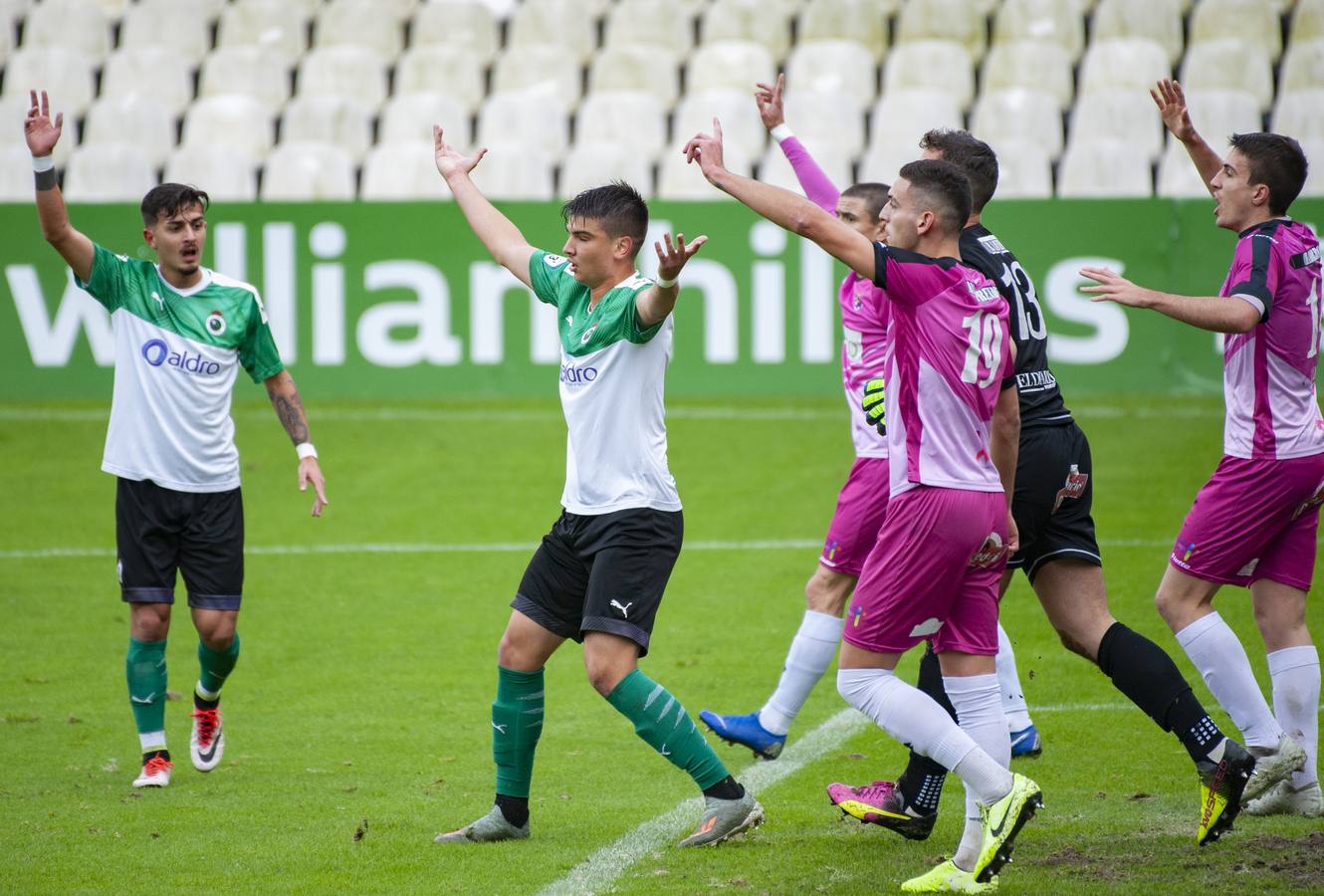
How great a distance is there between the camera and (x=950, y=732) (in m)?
4.43

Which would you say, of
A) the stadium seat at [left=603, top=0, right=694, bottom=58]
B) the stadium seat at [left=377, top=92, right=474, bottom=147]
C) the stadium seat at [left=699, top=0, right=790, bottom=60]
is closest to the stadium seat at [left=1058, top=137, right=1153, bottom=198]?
the stadium seat at [left=699, top=0, right=790, bottom=60]

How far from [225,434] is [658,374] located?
2.03 metres

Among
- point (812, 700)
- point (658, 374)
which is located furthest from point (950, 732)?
point (812, 700)

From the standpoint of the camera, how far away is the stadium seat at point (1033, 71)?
17.7 m

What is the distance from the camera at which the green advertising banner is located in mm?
14445

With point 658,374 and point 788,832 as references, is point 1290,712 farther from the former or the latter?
point 658,374

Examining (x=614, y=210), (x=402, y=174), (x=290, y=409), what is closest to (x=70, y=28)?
(x=402, y=174)

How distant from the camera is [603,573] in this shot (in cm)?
488

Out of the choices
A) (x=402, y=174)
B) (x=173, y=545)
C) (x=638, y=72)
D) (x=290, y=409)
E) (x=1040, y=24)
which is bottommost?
(x=173, y=545)

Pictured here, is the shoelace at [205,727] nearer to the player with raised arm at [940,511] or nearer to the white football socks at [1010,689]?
the player with raised arm at [940,511]

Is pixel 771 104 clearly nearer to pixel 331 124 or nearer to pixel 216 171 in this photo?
pixel 216 171

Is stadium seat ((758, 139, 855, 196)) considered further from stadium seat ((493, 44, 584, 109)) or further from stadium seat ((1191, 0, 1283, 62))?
stadium seat ((1191, 0, 1283, 62))

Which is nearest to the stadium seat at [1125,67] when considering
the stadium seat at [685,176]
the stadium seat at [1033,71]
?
the stadium seat at [1033,71]

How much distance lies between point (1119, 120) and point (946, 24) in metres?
2.72
